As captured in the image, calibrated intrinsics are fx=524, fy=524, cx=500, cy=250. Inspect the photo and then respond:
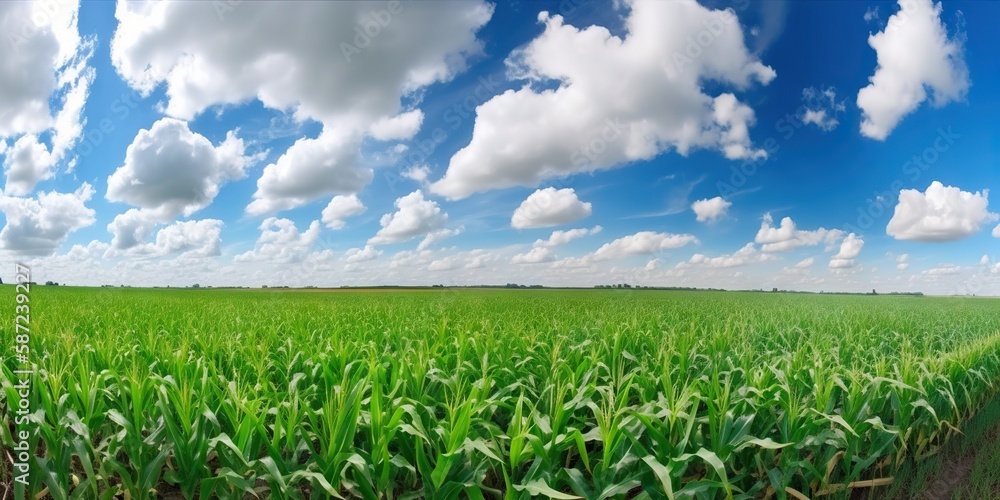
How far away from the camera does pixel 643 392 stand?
4574 mm

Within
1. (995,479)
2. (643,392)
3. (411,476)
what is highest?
(643,392)

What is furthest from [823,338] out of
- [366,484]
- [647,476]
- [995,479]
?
[366,484]

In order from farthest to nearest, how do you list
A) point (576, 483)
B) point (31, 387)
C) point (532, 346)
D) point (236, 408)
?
point (532, 346), point (31, 387), point (236, 408), point (576, 483)

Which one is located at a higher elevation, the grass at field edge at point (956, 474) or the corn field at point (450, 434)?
the corn field at point (450, 434)

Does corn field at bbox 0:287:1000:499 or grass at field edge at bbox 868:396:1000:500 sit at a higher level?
corn field at bbox 0:287:1000:499

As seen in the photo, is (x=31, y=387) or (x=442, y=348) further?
(x=442, y=348)

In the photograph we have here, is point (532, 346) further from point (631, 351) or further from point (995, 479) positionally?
point (995, 479)

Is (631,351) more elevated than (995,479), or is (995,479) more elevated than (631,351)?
(631,351)

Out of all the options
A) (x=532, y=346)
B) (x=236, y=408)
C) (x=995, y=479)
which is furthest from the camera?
(x=532, y=346)

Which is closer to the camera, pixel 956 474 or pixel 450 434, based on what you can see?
pixel 450 434

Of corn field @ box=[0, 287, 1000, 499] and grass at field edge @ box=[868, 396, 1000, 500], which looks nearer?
corn field @ box=[0, 287, 1000, 499]

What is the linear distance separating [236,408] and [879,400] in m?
5.76

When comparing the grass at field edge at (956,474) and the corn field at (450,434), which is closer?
the corn field at (450,434)

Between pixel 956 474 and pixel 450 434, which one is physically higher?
pixel 450 434
